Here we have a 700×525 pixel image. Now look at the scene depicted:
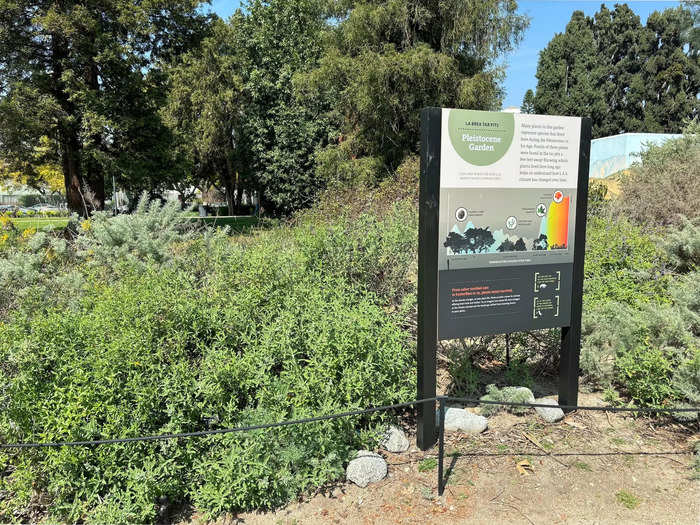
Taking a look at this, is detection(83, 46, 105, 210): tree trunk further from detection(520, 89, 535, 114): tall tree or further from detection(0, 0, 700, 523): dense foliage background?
detection(520, 89, 535, 114): tall tree

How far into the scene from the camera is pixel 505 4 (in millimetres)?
17000

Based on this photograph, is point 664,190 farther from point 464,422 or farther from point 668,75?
point 668,75

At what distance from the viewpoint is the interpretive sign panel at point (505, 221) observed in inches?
135

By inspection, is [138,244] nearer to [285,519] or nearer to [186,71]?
[285,519]

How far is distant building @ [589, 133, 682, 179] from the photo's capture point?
2047 cm

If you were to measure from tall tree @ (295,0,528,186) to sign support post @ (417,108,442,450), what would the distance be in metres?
13.8

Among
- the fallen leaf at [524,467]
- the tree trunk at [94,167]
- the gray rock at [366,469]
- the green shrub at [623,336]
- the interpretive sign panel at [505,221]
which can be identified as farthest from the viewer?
the tree trunk at [94,167]

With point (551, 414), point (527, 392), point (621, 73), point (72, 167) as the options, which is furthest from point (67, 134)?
point (621, 73)

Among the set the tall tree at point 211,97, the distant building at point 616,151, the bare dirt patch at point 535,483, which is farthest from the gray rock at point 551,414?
the tall tree at point 211,97

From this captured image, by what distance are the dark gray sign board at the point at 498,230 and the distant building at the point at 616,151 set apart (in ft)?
60.0

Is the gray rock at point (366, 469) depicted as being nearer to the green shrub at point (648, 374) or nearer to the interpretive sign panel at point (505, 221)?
the interpretive sign panel at point (505, 221)

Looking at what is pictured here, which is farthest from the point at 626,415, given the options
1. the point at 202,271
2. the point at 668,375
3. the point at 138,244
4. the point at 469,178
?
the point at 138,244

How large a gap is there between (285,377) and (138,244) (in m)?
3.90

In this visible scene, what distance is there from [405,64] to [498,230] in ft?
45.4
